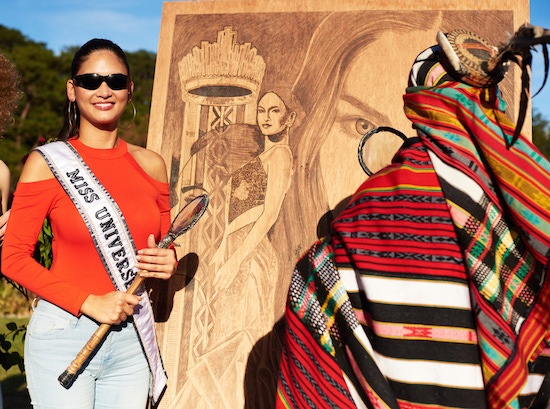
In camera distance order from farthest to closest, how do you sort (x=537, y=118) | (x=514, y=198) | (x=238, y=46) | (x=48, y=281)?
(x=537, y=118) → (x=238, y=46) → (x=48, y=281) → (x=514, y=198)

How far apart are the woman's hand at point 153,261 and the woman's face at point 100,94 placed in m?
0.49

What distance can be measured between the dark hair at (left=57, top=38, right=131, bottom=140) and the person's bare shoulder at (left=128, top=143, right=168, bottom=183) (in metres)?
0.24

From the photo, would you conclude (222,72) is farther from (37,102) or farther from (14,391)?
(37,102)

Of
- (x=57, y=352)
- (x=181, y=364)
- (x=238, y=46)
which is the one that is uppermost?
(x=238, y=46)

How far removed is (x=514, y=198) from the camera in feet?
6.82

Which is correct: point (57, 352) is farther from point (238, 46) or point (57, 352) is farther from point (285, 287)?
point (238, 46)

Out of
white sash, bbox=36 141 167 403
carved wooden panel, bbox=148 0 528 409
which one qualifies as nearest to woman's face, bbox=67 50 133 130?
white sash, bbox=36 141 167 403

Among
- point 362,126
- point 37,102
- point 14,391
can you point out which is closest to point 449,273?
point 362,126

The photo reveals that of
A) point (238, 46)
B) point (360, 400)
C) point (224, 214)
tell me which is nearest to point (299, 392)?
point (360, 400)

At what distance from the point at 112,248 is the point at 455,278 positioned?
1.22 meters

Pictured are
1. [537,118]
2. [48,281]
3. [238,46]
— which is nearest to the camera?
[48,281]

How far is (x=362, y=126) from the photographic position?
11.2ft

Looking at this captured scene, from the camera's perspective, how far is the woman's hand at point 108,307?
2.47 metres

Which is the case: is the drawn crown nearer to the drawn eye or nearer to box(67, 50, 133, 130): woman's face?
the drawn eye
